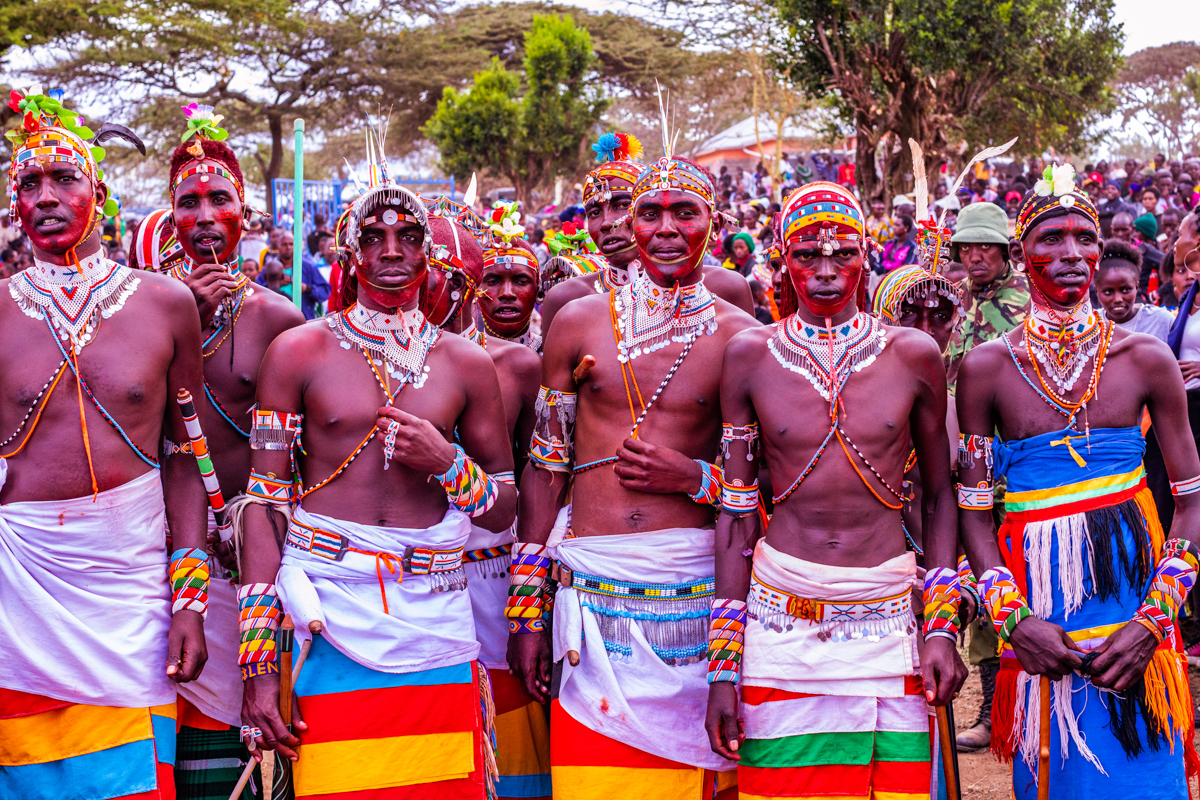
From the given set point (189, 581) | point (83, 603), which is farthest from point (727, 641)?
point (83, 603)

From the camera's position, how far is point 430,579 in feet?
12.5

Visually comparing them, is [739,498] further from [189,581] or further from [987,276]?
[987,276]

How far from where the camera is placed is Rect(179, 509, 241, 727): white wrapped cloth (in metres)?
4.10

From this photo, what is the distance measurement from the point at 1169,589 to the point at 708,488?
1.54m

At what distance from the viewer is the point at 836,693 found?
368cm

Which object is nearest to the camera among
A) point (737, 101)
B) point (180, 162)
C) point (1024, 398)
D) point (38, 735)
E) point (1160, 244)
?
point (38, 735)

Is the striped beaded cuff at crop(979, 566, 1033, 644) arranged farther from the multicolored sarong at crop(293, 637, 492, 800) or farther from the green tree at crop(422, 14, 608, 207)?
the green tree at crop(422, 14, 608, 207)

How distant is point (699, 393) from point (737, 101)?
4434cm

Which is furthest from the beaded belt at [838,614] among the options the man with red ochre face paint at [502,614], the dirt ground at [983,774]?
the dirt ground at [983,774]

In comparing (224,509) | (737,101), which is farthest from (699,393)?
(737,101)

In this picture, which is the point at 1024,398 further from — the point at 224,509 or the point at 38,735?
the point at 38,735

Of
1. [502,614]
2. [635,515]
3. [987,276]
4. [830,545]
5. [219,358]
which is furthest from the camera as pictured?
[987,276]

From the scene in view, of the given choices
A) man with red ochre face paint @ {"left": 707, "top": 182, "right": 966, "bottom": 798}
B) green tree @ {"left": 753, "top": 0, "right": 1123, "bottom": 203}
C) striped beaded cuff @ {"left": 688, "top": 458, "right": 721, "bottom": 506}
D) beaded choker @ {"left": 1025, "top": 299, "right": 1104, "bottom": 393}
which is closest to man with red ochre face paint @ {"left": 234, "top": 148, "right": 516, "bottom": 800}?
striped beaded cuff @ {"left": 688, "top": 458, "right": 721, "bottom": 506}

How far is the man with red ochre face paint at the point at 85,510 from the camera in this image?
3605 mm
